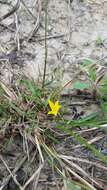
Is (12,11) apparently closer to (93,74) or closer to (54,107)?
(93,74)

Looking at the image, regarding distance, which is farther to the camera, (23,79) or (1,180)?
(23,79)

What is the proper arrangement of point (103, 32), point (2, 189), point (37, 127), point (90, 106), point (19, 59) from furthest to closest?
1. point (103, 32)
2. point (19, 59)
3. point (90, 106)
4. point (37, 127)
5. point (2, 189)

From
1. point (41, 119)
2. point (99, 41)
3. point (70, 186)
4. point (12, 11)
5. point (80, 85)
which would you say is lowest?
point (70, 186)

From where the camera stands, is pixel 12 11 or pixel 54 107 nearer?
pixel 54 107

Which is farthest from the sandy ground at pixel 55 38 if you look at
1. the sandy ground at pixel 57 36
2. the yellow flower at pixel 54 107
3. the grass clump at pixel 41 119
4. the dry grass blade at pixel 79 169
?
the dry grass blade at pixel 79 169

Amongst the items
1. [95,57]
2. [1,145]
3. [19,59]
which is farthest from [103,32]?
[1,145]

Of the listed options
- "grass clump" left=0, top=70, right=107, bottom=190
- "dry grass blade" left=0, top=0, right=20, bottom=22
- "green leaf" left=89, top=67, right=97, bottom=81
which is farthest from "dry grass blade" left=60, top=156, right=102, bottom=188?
"dry grass blade" left=0, top=0, right=20, bottom=22

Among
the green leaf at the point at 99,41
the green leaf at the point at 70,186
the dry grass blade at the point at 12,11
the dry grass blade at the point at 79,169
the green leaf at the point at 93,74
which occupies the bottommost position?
the green leaf at the point at 70,186

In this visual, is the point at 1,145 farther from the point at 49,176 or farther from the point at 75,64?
the point at 75,64

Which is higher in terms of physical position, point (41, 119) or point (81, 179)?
point (41, 119)

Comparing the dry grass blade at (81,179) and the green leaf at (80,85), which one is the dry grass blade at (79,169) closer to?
→ the dry grass blade at (81,179)

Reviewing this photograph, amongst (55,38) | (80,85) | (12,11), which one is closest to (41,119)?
(80,85)
